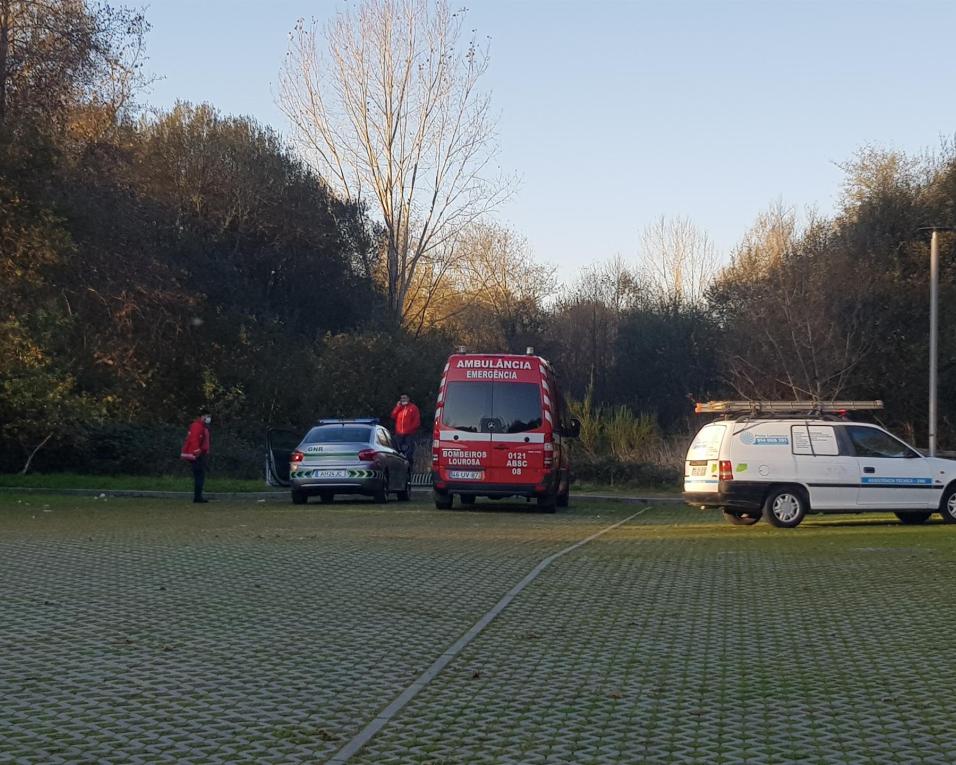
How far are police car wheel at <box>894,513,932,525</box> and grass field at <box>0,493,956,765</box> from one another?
5.49 metres

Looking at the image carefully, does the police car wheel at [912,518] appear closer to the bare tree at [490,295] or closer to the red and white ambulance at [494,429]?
the red and white ambulance at [494,429]

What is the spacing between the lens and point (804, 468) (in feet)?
70.7

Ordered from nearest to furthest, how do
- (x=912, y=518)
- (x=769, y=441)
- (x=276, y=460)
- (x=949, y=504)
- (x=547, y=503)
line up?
1. (x=769, y=441)
2. (x=949, y=504)
3. (x=912, y=518)
4. (x=547, y=503)
5. (x=276, y=460)

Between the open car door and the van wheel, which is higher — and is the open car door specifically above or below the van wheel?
above

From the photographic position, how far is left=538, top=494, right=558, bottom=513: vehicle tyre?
2517 centimetres

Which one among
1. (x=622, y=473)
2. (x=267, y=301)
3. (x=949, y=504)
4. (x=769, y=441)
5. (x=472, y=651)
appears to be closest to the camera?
(x=472, y=651)

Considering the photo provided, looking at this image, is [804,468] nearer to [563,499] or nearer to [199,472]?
[563,499]

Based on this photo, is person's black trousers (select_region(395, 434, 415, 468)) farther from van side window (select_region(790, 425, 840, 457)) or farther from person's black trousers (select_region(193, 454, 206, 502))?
van side window (select_region(790, 425, 840, 457))

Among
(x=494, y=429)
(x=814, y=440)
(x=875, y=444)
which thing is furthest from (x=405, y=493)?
(x=875, y=444)

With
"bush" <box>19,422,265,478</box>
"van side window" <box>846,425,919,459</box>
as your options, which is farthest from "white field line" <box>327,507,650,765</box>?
"bush" <box>19,422,265,478</box>

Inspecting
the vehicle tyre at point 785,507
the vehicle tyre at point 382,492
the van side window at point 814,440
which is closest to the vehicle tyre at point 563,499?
the vehicle tyre at point 382,492

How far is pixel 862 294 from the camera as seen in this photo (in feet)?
128

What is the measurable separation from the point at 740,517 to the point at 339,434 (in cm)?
816

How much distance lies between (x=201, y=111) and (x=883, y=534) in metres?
37.0
